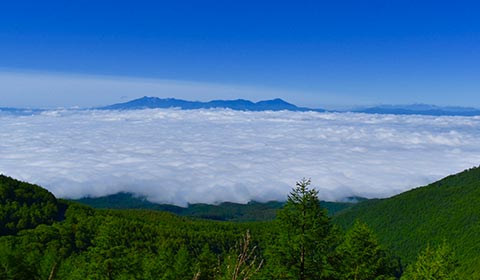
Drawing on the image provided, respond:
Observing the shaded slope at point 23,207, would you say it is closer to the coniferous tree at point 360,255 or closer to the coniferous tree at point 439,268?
the coniferous tree at point 360,255

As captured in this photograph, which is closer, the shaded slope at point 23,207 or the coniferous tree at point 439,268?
the coniferous tree at point 439,268

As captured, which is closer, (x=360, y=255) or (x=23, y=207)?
(x=360, y=255)

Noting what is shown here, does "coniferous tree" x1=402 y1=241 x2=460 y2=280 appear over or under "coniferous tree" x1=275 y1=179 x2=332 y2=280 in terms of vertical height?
under

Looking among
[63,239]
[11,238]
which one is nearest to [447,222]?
[63,239]

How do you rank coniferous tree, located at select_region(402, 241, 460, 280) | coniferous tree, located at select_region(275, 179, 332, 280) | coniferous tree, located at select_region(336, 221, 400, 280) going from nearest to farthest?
coniferous tree, located at select_region(275, 179, 332, 280)
coniferous tree, located at select_region(336, 221, 400, 280)
coniferous tree, located at select_region(402, 241, 460, 280)

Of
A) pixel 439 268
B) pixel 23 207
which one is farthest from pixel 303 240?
pixel 23 207

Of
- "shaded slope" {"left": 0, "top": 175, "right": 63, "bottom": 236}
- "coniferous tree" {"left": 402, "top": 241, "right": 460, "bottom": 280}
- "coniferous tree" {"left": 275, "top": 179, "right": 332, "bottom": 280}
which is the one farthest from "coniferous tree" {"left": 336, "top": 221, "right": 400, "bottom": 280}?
"shaded slope" {"left": 0, "top": 175, "right": 63, "bottom": 236}

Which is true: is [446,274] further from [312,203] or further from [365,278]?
[312,203]

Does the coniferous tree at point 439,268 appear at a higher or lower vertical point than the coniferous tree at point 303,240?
lower

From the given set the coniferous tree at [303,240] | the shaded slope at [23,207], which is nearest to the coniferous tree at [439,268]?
the coniferous tree at [303,240]

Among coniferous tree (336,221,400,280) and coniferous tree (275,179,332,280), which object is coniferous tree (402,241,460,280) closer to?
coniferous tree (336,221,400,280)

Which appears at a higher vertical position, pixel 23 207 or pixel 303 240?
pixel 303 240

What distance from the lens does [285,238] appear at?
21.3 meters

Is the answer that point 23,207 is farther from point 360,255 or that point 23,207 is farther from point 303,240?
point 303,240
